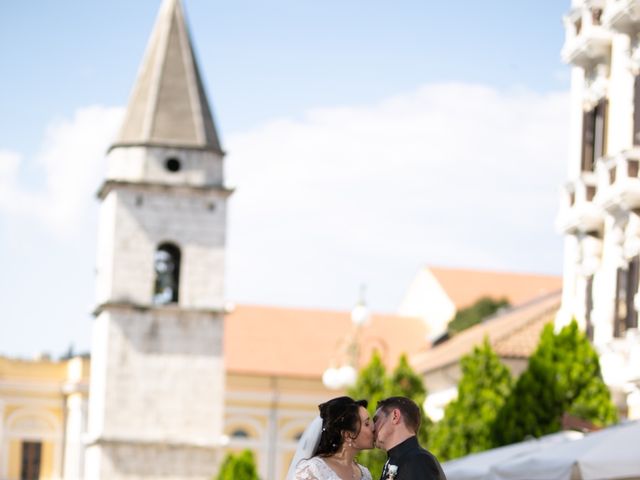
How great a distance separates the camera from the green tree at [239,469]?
47.2 meters

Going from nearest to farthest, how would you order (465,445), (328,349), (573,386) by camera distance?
1. (573,386)
2. (465,445)
3. (328,349)

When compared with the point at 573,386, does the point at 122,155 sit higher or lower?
higher

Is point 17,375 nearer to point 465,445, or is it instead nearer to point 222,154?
point 222,154

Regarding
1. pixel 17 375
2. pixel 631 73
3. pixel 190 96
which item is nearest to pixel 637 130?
pixel 631 73

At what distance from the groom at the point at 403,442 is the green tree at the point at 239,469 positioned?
3836 centimetres

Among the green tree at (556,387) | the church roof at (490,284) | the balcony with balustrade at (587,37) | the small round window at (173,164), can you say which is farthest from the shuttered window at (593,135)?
the church roof at (490,284)

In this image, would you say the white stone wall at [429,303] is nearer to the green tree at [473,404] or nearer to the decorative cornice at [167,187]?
the decorative cornice at [167,187]

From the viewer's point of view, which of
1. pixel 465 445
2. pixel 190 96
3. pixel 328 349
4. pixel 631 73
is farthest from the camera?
pixel 328 349

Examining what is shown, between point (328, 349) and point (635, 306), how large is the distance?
53873 mm

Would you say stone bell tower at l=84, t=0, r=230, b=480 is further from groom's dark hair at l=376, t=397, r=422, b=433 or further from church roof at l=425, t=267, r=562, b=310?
groom's dark hair at l=376, t=397, r=422, b=433

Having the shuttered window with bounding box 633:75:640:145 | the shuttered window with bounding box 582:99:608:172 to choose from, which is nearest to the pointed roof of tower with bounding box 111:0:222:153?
the shuttered window with bounding box 582:99:608:172

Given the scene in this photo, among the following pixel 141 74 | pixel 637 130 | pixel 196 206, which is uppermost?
pixel 141 74

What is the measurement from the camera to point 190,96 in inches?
1994

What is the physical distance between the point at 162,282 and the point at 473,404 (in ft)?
73.9
